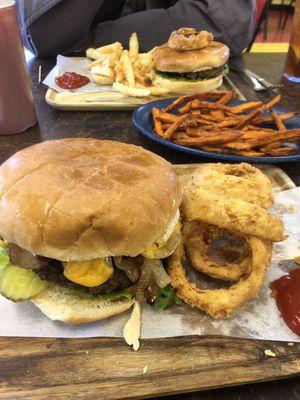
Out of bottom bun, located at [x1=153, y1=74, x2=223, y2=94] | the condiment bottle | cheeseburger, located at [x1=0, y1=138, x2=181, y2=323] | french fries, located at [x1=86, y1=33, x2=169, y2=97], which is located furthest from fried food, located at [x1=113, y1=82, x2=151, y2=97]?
cheeseburger, located at [x1=0, y1=138, x2=181, y2=323]

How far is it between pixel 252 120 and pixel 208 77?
2.84ft

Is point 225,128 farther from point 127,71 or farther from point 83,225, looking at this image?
point 83,225

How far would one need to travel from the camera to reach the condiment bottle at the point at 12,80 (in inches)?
82.3

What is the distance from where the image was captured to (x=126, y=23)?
144 inches

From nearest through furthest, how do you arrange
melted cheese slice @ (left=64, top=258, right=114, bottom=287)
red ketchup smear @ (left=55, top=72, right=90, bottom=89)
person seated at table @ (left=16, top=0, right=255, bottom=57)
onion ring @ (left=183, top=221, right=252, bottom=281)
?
melted cheese slice @ (left=64, top=258, right=114, bottom=287) < onion ring @ (left=183, top=221, right=252, bottom=281) < red ketchup smear @ (left=55, top=72, right=90, bottom=89) < person seated at table @ (left=16, top=0, right=255, bottom=57)

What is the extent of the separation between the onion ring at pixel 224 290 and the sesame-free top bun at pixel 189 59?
184cm

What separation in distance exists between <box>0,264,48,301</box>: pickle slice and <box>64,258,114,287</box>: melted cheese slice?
138 millimetres

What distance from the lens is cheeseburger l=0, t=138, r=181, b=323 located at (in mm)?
1143

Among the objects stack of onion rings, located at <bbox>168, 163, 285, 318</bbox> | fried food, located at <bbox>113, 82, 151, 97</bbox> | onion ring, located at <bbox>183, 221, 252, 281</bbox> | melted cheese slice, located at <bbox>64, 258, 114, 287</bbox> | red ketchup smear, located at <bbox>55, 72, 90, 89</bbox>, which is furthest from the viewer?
red ketchup smear, located at <bbox>55, 72, 90, 89</bbox>

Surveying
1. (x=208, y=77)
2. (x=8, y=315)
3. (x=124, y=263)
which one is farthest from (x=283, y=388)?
(x=208, y=77)

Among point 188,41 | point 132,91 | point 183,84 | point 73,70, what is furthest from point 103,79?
point 188,41

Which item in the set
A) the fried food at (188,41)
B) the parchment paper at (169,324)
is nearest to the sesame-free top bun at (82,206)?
the parchment paper at (169,324)

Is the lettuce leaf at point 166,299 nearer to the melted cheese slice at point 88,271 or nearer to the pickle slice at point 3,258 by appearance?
the melted cheese slice at point 88,271

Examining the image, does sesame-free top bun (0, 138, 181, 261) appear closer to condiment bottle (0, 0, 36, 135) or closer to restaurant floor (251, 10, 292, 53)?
condiment bottle (0, 0, 36, 135)
